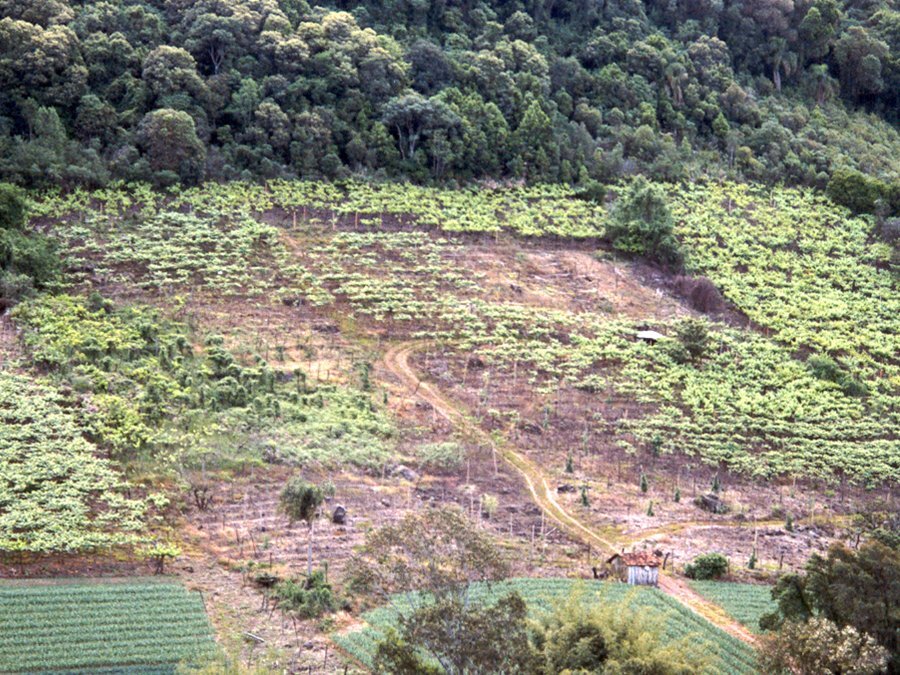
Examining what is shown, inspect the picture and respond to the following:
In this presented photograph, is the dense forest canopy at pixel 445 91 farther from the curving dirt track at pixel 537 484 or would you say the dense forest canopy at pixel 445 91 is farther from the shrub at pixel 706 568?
the shrub at pixel 706 568

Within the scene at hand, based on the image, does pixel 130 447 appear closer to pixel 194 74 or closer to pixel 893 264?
pixel 194 74

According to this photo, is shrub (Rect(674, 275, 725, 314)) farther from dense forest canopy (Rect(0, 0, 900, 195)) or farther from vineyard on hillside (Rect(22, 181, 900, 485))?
dense forest canopy (Rect(0, 0, 900, 195))

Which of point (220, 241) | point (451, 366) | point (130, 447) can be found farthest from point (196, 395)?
point (220, 241)

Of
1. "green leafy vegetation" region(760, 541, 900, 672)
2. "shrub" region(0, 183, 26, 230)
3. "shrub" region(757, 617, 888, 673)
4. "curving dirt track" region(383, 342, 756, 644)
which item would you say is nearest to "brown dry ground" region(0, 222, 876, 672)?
"curving dirt track" region(383, 342, 756, 644)

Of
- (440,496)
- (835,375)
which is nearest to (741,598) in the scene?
(440,496)

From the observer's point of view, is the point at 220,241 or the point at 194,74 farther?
the point at 194,74

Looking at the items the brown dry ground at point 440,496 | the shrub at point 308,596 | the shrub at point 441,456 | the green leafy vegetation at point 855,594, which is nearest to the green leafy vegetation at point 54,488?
the brown dry ground at point 440,496
